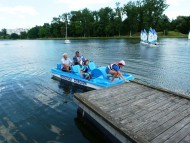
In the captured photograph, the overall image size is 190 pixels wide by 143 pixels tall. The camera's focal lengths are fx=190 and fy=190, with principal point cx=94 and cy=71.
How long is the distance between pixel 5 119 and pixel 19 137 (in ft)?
5.42

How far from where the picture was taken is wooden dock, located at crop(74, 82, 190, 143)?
4.74m

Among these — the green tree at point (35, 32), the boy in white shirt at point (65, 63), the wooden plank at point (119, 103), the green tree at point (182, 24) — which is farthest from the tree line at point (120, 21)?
the wooden plank at point (119, 103)

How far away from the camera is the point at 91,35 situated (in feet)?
323

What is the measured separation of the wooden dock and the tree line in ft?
250

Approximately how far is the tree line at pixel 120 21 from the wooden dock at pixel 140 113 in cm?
7635

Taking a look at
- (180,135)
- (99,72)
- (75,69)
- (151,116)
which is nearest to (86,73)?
(99,72)

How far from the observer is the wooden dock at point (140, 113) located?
474 cm

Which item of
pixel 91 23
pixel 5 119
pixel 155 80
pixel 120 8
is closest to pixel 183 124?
pixel 5 119

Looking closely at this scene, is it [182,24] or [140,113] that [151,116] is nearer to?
[140,113]

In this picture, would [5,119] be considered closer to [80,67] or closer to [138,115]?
[138,115]

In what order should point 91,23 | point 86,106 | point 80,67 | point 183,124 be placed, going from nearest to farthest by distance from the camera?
point 183,124 < point 86,106 < point 80,67 < point 91,23

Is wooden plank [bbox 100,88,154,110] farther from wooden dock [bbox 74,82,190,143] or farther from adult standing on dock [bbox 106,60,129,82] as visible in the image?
adult standing on dock [bbox 106,60,129,82]

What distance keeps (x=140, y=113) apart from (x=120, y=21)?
83.6 metres

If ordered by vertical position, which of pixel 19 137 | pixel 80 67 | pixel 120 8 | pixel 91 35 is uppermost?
pixel 120 8
